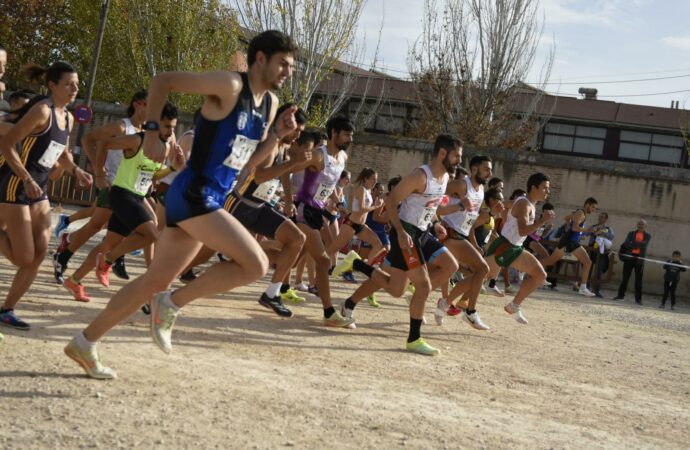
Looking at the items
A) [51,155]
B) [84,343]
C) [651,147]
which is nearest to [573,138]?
[651,147]

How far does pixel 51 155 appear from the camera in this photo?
6.60 m

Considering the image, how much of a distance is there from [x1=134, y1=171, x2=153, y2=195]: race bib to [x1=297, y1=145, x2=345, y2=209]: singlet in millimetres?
1817

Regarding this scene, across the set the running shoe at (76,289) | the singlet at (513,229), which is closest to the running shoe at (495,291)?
the singlet at (513,229)

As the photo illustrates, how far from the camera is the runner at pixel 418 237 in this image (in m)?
7.78

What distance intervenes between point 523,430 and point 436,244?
356 centimetres

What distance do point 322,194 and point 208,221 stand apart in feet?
15.2

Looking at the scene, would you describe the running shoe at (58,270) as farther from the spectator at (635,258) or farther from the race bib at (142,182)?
the spectator at (635,258)

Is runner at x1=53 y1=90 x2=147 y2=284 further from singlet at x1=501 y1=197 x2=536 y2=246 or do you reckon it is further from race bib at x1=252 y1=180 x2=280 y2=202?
singlet at x1=501 y1=197 x2=536 y2=246

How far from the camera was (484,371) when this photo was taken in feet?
23.3

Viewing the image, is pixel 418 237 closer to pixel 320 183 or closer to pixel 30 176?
pixel 320 183

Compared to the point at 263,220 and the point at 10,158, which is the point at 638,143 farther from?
the point at 10,158

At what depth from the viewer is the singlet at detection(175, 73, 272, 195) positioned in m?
4.78

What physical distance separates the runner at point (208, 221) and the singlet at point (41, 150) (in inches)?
86.7

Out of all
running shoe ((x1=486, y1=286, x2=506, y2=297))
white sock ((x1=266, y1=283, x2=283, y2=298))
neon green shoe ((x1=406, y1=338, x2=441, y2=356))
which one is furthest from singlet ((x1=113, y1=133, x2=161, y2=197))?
running shoe ((x1=486, y1=286, x2=506, y2=297))
